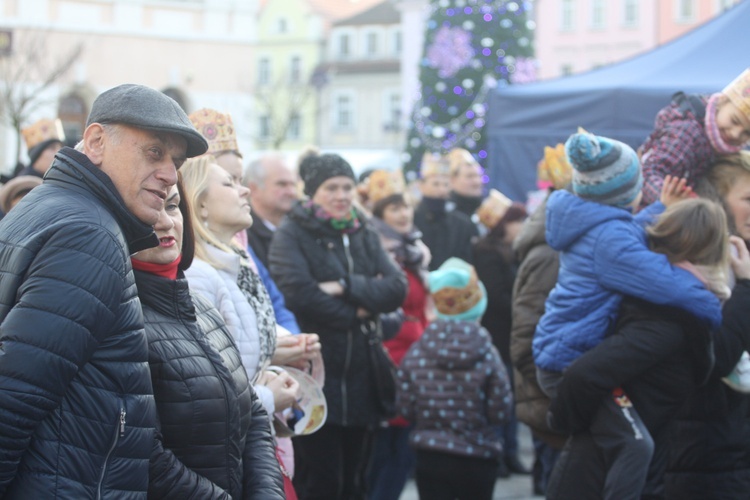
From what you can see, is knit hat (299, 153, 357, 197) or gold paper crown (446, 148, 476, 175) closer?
knit hat (299, 153, 357, 197)

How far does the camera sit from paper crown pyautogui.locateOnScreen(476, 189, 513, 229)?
28.0ft

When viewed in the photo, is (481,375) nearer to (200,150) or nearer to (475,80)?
(200,150)

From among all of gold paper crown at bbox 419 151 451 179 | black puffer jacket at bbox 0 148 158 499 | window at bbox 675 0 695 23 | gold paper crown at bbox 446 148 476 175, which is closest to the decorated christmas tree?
gold paper crown at bbox 446 148 476 175

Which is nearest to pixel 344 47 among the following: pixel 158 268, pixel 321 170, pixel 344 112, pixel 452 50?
pixel 344 112

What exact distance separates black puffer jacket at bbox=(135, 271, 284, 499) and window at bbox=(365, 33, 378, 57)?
180 ft

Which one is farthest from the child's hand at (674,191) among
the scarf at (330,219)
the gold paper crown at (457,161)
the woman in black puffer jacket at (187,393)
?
the gold paper crown at (457,161)

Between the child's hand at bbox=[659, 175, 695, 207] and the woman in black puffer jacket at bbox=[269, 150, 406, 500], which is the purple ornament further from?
the child's hand at bbox=[659, 175, 695, 207]

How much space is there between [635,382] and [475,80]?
11767 mm

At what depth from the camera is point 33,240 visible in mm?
2287

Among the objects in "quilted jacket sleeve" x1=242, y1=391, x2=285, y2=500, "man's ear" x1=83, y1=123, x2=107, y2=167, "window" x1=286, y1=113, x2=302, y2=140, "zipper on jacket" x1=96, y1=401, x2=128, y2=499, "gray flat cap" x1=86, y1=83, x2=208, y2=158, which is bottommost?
"window" x1=286, y1=113, x2=302, y2=140

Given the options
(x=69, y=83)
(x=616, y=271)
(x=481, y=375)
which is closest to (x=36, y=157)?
(x=481, y=375)

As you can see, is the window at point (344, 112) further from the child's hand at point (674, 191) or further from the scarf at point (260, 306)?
the scarf at point (260, 306)

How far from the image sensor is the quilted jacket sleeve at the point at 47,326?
2207mm

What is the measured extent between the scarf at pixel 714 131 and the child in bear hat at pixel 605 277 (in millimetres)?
267
